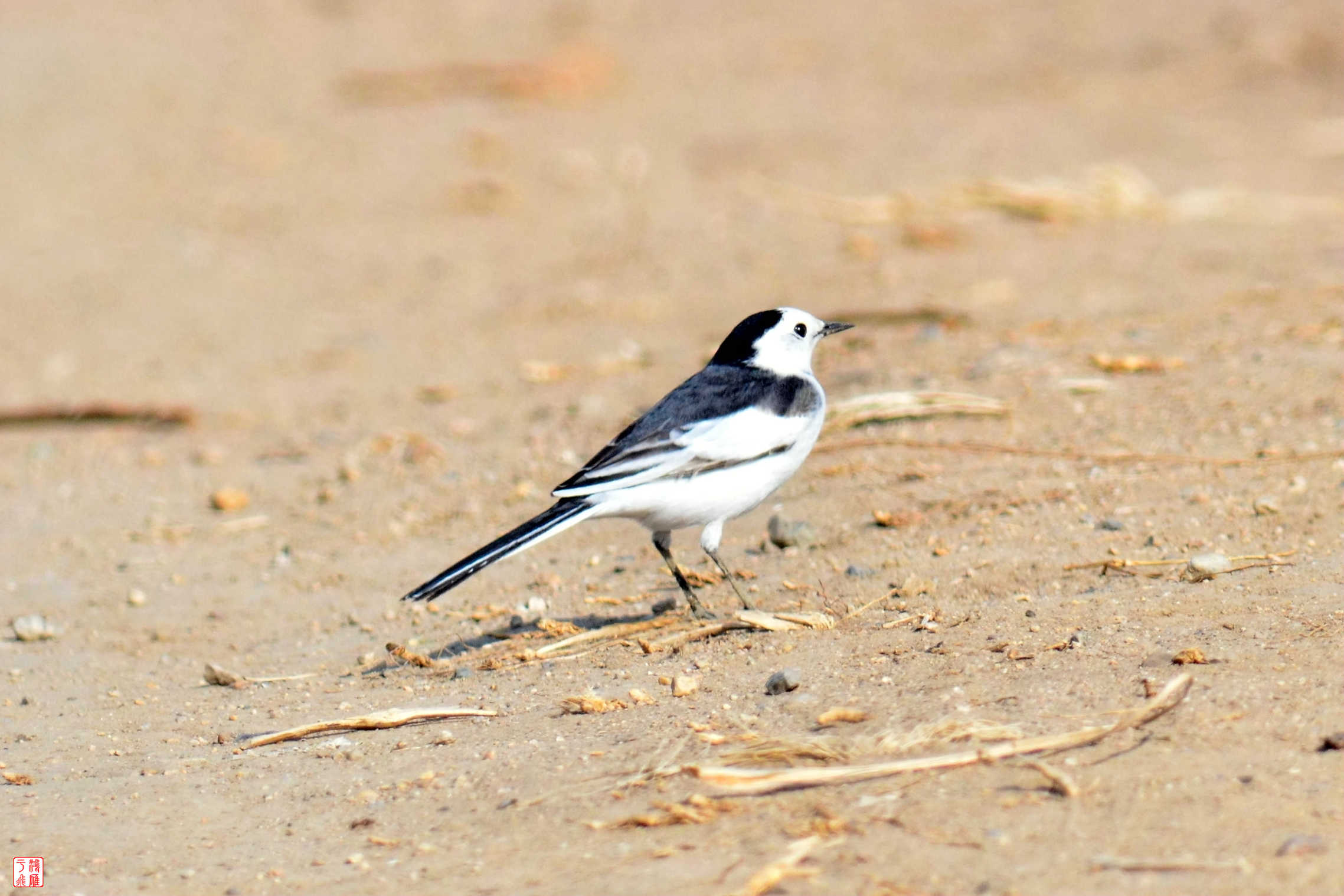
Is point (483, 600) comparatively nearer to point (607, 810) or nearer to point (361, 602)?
point (361, 602)

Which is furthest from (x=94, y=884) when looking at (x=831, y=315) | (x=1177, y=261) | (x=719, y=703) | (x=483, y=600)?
(x=1177, y=261)

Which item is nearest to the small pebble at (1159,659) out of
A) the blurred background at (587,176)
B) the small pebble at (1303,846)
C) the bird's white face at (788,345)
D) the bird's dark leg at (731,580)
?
the small pebble at (1303,846)

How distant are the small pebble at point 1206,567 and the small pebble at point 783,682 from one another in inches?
52.5

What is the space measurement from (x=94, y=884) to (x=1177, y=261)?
7.64 metres

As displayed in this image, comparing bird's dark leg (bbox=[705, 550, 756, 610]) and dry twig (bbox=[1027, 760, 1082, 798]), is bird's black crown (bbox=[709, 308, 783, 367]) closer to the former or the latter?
bird's dark leg (bbox=[705, 550, 756, 610])

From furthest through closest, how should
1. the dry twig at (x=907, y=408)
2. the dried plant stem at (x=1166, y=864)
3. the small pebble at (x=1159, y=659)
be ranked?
the dry twig at (x=907, y=408)
the small pebble at (x=1159, y=659)
the dried plant stem at (x=1166, y=864)

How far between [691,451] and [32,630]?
8.51ft

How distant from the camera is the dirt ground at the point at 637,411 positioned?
3.61 meters

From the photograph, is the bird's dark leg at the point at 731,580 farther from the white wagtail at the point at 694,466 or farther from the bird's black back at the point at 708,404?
the bird's black back at the point at 708,404

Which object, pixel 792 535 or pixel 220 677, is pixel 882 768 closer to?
pixel 792 535

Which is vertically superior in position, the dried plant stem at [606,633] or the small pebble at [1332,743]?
the small pebble at [1332,743]

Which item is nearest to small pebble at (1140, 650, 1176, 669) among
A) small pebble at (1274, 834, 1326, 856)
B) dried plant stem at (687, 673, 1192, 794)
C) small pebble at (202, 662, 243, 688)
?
dried plant stem at (687, 673, 1192, 794)

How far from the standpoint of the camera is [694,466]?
5.06 m

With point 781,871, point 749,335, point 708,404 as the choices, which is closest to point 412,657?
point 708,404
